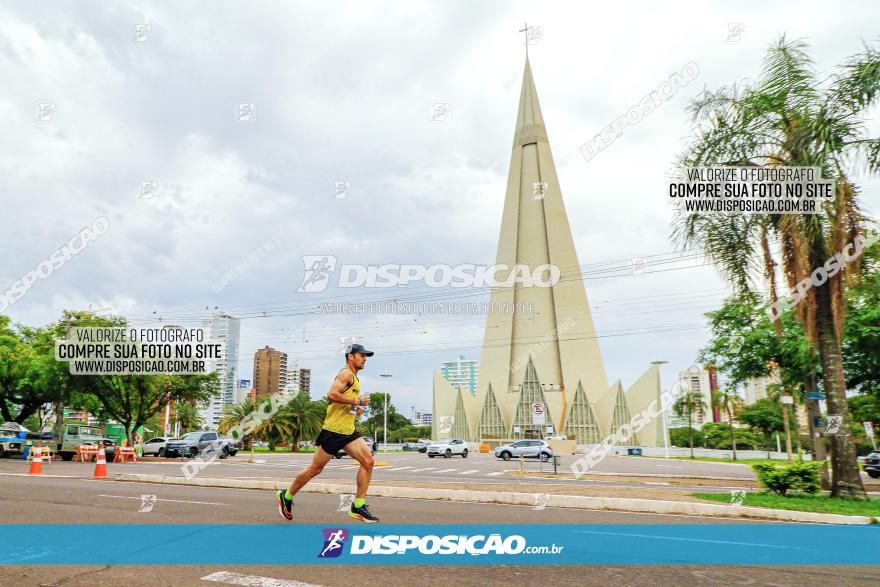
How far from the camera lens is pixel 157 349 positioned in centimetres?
3428

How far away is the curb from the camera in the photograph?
9.42 m

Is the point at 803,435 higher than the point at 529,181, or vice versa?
the point at 529,181

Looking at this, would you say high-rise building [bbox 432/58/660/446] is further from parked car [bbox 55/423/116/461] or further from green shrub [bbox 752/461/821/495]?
green shrub [bbox 752/461/821/495]

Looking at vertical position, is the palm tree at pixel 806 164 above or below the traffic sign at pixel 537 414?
above

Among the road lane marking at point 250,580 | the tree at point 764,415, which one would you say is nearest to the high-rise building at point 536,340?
the tree at point 764,415

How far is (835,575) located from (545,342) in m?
79.4

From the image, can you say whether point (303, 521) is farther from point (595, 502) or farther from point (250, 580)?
point (595, 502)

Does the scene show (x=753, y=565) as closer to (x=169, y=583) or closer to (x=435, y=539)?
(x=435, y=539)

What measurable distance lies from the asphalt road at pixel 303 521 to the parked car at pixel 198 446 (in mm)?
22756

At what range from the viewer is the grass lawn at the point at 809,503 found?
1000 centimetres

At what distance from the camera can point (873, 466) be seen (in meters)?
24.6

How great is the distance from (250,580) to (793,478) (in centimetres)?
1225

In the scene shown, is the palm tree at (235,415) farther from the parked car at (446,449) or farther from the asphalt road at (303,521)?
the asphalt road at (303,521)

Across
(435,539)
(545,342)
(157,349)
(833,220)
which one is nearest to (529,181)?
(545,342)
